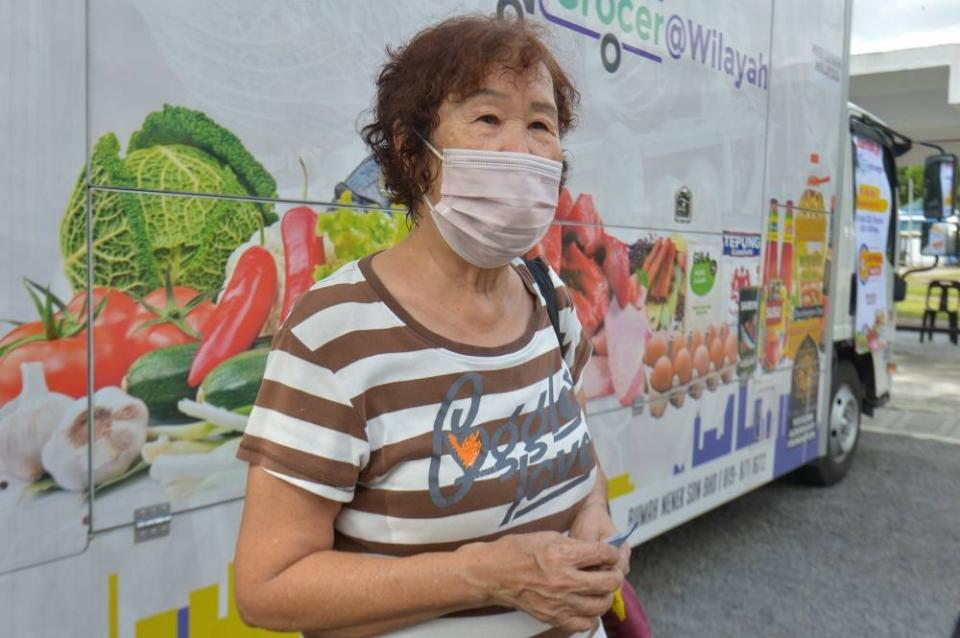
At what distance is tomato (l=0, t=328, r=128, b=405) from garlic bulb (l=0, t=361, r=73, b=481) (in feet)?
0.04

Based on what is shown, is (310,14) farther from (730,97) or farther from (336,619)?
(730,97)

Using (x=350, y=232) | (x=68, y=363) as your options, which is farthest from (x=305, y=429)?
(x=350, y=232)

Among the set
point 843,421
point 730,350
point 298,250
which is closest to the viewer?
point 298,250

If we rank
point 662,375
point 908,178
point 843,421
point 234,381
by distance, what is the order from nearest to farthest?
1. point 234,381
2. point 662,375
3. point 843,421
4. point 908,178

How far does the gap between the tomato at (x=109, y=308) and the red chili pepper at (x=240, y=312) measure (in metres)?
0.19

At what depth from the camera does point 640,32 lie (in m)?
3.49

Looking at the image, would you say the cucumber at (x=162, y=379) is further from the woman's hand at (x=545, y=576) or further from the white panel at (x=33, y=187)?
the woman's hand at (x=545, y=576)

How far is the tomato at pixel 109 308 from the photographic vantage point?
1.74 m

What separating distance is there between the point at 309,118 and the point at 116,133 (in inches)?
21.0

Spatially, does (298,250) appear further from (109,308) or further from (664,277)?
(664,277)

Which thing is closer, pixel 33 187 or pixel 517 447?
pixel 517 447

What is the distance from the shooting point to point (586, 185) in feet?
10.7

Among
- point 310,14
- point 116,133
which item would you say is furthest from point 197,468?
point 310,14

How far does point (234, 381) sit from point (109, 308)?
1.15 ft
